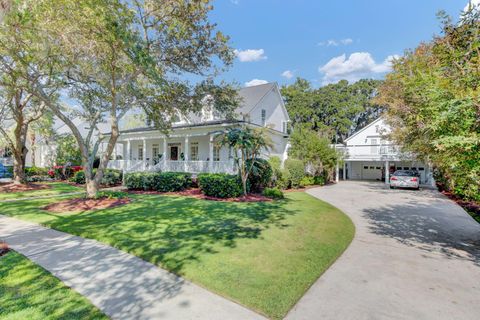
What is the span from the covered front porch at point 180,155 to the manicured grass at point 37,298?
37.3 feet

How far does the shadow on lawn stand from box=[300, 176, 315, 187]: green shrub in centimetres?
990

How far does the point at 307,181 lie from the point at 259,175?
794 centimetres

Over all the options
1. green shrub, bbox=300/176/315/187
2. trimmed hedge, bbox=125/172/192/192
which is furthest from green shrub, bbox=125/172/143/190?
green shrub, bbox=300/176/315/187

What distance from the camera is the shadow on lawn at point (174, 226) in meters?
5.20

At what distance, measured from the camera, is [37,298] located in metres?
3.29

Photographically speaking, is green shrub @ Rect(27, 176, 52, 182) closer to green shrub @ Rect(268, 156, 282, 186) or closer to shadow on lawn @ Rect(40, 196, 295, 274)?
shadow on lawn @ Rect(40, 196, 295, 274)

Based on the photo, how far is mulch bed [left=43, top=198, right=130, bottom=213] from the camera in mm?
9240

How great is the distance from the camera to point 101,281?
3818mm

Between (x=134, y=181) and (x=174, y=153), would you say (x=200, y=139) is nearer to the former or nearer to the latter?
(x=174, y=153)

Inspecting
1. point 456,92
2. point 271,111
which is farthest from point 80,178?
point 456,92

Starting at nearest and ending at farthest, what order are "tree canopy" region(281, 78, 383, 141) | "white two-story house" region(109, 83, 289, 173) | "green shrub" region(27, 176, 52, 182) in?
1. "white two-story house" region(109, 83, 289, 173)
2. "green shrub" region(27, 176, 52, 182)
3. "tree canopy" region(281, 78, 383, 141)

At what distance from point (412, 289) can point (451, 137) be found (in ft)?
8.34

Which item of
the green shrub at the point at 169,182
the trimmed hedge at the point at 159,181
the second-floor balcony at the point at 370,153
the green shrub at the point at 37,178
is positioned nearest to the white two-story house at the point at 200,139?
the trimmed hedge at the point at 159,181

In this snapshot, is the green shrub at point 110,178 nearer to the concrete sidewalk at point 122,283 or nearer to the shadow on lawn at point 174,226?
the shadow on lawn at point 174,226
